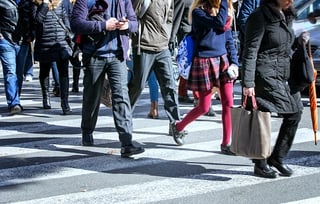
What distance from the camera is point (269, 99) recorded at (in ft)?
19.5

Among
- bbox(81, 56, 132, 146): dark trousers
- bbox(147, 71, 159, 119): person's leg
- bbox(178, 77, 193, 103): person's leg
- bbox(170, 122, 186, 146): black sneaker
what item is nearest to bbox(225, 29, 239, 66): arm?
bbox(170, 122, 186, 146): black sneaker

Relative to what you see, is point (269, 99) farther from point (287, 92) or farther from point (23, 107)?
point (23, 107)

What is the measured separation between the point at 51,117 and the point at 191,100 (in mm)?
2273

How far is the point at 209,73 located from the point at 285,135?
1382mm

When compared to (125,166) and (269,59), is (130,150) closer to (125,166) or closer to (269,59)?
(125,166)

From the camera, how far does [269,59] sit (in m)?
5.89

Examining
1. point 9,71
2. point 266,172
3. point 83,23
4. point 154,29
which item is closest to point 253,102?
point 266,172

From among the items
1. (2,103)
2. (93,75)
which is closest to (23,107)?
(2,103)

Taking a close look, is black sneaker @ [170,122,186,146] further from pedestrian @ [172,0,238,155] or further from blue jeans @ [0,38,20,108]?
blue jeans @ [0,38,20,108]

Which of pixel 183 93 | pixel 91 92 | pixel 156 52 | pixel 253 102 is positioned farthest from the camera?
pixel 183 93

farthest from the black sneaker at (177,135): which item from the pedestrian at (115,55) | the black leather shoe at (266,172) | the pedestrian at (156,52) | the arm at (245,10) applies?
the arm at (245,10)

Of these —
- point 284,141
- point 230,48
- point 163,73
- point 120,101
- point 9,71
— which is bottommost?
point 9,71

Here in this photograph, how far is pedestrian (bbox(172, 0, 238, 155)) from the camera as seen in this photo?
7160mm

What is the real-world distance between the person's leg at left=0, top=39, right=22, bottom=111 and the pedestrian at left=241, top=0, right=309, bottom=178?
517 cm
